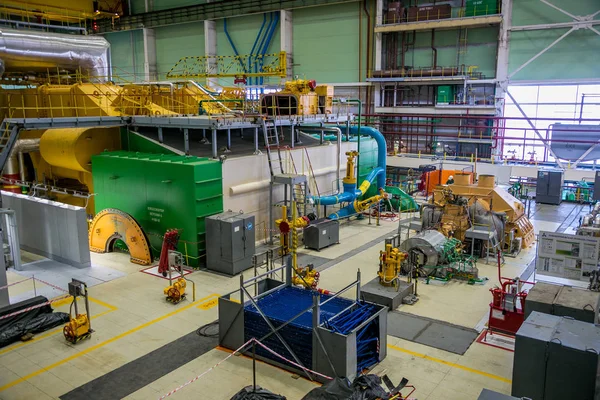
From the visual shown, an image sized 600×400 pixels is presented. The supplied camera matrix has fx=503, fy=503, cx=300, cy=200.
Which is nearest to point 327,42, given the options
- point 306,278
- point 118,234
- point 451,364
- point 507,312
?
point 118,234

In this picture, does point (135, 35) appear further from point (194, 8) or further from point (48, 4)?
point (48, 4)

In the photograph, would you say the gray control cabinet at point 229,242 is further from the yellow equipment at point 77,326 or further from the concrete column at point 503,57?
A: the concrete column at point 503,57

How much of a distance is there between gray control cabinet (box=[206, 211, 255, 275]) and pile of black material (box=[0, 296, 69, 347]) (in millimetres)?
4038

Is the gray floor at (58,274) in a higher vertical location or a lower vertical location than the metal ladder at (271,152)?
lower

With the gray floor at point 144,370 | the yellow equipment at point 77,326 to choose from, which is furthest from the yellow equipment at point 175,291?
the yellow equipment at point 77,326

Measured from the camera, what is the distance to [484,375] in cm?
838

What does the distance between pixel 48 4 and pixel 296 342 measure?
17.7 m

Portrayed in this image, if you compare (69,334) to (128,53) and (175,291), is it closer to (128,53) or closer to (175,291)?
(175,291)

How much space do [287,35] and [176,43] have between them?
957cm

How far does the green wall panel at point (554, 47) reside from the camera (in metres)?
22.7

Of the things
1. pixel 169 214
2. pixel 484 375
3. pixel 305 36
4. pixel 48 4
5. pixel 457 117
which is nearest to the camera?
pixel 484 375

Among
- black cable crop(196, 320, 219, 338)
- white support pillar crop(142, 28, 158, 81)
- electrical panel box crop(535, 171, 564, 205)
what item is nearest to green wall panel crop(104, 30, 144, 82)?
white support pillar crop(142, 28, 158, 81)

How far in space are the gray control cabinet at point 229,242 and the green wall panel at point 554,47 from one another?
693 inches

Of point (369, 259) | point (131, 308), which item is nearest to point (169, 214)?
point (131, 308)
